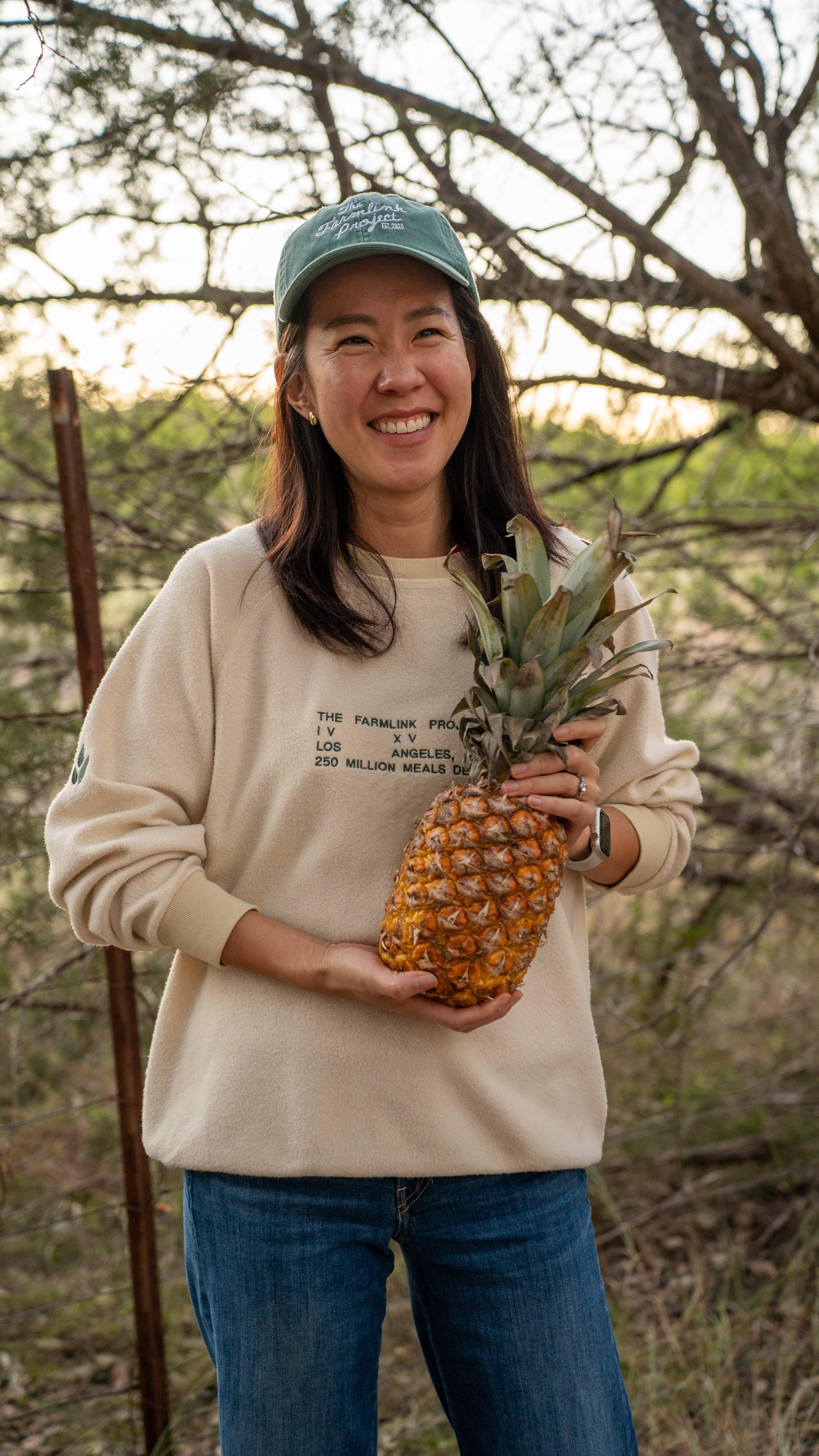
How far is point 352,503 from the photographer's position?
2.10 metres

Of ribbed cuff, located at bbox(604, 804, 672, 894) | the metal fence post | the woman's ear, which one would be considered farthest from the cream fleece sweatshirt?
the metal fence post

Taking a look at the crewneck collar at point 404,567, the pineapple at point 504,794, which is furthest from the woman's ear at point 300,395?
the pineapple at point 504,794

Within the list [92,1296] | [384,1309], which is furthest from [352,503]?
[92,1296]

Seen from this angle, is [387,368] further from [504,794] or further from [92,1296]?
[92,1296]

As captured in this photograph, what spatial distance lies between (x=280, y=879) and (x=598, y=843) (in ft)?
1.88

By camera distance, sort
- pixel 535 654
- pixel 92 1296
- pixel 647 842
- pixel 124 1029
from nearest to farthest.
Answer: pixel 535 654 → pixel 647 842 → pixel 124 1029 → pixel 92 1296

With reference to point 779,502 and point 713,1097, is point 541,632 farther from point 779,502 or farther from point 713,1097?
point 713,1097

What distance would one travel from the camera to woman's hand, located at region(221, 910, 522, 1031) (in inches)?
65.4

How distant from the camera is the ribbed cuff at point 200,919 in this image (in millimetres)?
1772

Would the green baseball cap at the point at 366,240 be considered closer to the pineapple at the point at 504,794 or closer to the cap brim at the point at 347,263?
the cap brim at the point at 347,263

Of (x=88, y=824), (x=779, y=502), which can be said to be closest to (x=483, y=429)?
(x=88, y=824)

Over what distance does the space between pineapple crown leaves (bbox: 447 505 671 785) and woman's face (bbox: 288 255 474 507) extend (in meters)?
0.29

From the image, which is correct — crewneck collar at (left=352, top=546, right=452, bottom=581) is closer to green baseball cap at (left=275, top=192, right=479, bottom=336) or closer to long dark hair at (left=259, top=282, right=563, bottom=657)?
long dark hair at (left=259, top=282, right=563, bottom=657)

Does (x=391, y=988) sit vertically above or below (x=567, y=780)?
below
